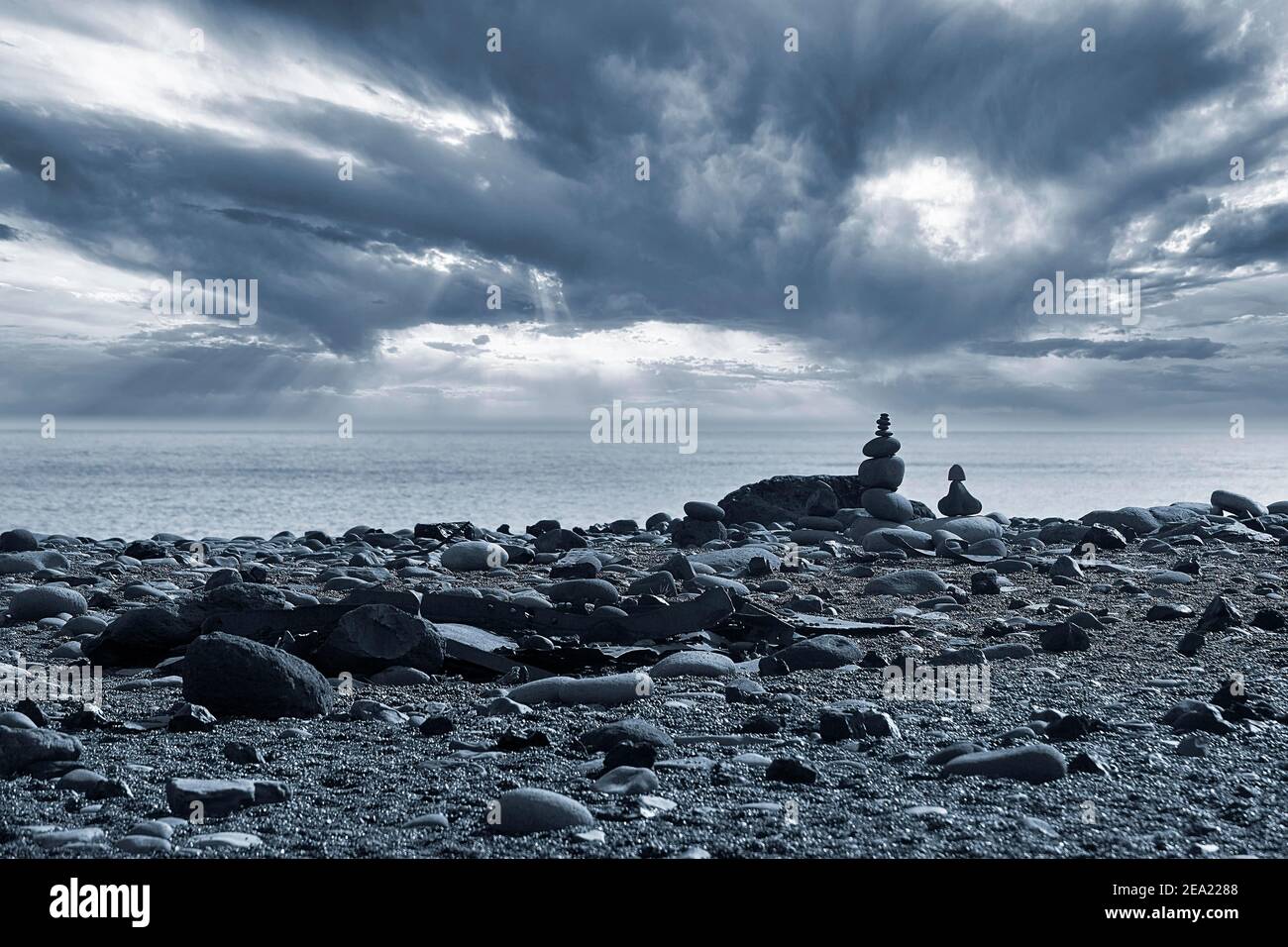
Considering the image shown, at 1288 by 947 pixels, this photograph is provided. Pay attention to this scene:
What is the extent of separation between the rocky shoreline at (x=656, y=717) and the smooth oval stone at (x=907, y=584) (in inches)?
1.1

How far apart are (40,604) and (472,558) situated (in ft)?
14.9

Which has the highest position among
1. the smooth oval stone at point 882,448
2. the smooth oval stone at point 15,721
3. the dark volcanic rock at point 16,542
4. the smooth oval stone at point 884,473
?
the smooth oval stone at point 882,448

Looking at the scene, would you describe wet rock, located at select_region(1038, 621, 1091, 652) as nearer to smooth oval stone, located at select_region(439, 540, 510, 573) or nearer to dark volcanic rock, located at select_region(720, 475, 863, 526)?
smooth oval stone, located at select_region(439, 540, 510, 573)

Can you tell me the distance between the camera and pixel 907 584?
378 inches

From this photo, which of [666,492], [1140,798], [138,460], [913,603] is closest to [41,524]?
[666,492]

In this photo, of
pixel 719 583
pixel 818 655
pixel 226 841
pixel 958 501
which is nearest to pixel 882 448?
pixel 958 501

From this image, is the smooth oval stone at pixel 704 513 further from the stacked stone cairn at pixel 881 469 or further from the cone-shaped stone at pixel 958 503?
the cone-shaped stone at pixel 958 503

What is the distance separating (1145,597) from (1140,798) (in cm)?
571

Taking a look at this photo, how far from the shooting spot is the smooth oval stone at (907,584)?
9.50 meters

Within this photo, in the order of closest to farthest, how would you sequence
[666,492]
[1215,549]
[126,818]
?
1. [126,818]
2. [1215,549]
3. [666,492]

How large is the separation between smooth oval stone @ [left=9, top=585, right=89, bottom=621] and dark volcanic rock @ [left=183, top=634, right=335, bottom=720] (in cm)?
392

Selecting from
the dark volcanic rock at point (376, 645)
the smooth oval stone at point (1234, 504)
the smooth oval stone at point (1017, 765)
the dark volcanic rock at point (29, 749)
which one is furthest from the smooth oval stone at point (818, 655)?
the smooth oval stone at point (1234, 504)

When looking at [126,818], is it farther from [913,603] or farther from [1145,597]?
[1145,597]
